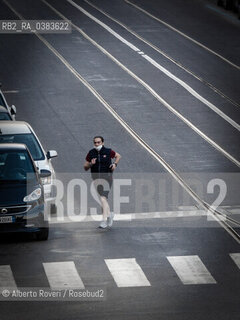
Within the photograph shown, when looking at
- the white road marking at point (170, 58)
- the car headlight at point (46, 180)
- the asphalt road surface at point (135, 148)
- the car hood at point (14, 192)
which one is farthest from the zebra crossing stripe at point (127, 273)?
the white road marking at point (170, 58)

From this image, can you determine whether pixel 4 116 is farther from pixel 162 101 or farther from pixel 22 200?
pixel 162 101

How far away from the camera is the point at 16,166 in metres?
20.0

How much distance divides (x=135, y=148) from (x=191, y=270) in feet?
33.5

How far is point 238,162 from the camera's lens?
1011 inches

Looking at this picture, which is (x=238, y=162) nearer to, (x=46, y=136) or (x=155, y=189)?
(x=155, y=189)

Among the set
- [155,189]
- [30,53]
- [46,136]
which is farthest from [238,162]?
[30,53]

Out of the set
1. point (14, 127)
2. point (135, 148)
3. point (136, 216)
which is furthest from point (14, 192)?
point (135, 148)

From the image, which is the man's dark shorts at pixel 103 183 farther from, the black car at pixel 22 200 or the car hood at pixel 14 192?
the car hood at pixel 14 192

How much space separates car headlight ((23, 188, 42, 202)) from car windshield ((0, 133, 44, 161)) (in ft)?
9.56

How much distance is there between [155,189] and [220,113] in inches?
336

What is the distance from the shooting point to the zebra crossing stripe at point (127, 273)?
16.3 m

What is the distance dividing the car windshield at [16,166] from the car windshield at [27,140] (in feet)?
6.05

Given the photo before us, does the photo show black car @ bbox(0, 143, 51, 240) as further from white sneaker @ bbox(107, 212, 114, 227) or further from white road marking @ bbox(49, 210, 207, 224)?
white sneaker @ bbox(107, 212, 114, 227)

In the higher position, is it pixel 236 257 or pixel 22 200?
pixel 22 200
